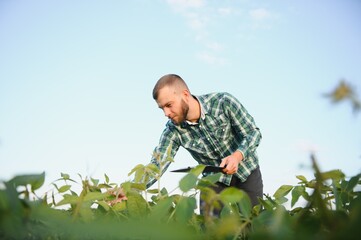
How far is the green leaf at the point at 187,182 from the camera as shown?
508mm

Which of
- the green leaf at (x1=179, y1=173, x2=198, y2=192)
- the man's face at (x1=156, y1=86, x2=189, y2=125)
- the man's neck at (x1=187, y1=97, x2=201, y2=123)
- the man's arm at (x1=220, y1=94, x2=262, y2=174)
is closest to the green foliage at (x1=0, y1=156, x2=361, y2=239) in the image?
the green leaf at (x1=179, y1=173, x2=198, y2=192)

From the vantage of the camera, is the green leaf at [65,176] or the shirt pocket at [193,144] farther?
the shirt pocket at [193,144]

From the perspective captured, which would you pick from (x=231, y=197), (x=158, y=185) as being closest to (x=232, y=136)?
(x=158, y=185)

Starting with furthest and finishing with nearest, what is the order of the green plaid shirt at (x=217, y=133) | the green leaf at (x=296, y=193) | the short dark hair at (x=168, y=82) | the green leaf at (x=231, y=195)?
the short dark hair at (x=168, y=82) < the green plaid shirt at (x=217, y=133) < the green leaf at (x=296, y=193) < the green leaf at (x=231, y=195)

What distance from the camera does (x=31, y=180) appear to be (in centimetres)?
49

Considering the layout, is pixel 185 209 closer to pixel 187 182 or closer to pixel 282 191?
pixel 187 182

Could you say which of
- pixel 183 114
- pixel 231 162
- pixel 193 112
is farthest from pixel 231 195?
pixel 193 112

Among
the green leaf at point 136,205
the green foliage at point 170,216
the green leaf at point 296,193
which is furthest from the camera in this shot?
the green leaf at point 296,193

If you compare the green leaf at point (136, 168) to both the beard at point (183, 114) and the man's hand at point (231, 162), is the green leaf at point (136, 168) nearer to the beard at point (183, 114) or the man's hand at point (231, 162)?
the man's hand at point (231, 162)

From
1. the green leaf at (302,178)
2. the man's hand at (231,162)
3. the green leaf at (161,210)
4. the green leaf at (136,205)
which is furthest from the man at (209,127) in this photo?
the green leaf at (161,210)

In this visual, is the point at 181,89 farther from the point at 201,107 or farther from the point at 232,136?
the point at 232,136

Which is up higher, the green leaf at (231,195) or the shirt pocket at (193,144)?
the shirt pocket at (193,144)

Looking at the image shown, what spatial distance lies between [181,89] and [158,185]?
2789 millimetres

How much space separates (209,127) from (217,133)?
0.10 meters
